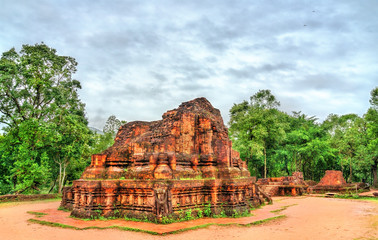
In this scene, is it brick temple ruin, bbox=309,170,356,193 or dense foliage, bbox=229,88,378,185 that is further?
dense foliage, bbox=229,88,378,185

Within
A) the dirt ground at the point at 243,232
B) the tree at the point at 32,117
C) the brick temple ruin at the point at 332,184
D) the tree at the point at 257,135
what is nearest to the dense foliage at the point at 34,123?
the tree at the point at 32,117

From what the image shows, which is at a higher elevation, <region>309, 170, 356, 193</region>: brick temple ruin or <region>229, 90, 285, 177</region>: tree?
<region>229, 90, 285, 177</region>: tree

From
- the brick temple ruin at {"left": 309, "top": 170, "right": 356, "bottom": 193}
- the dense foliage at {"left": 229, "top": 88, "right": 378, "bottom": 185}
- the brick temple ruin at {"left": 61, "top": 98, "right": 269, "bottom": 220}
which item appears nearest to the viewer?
the brick temple ruin at {"left": 61, "top": 98, "right": 269, "bottom": 220}

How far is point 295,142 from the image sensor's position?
34188mm

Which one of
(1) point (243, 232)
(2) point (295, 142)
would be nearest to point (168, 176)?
(1) point (243, 232)

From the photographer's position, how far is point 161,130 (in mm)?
11555

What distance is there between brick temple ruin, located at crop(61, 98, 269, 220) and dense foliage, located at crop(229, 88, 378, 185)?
18.0 metres

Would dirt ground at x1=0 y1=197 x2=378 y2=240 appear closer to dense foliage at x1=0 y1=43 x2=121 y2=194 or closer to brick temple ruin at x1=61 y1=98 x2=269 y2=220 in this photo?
brick temple ruin at x1=61 y1=98 x2=269 y2=220

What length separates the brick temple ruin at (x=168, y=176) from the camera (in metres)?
9.14

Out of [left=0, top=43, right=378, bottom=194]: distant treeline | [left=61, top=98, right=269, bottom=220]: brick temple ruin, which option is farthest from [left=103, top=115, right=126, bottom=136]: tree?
[left=61, top=98, right=269, bottom=220]: brick temple ruin

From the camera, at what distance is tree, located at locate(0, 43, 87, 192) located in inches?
686

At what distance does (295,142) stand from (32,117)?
28465mm

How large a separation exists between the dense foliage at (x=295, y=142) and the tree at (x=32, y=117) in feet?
59.1

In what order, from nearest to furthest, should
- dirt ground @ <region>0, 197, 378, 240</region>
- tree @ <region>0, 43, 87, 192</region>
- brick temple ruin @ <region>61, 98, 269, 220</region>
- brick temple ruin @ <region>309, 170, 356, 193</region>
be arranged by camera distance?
dirt ground @ <region>0, 197, 378, 240</region> < brick temple ruin @ <region>61, 98, 269, 220</region> < tree @ <region>0, 43, 87, 192</region> < brick temple ruin @ <region>309, 170, 356, 193</region>
